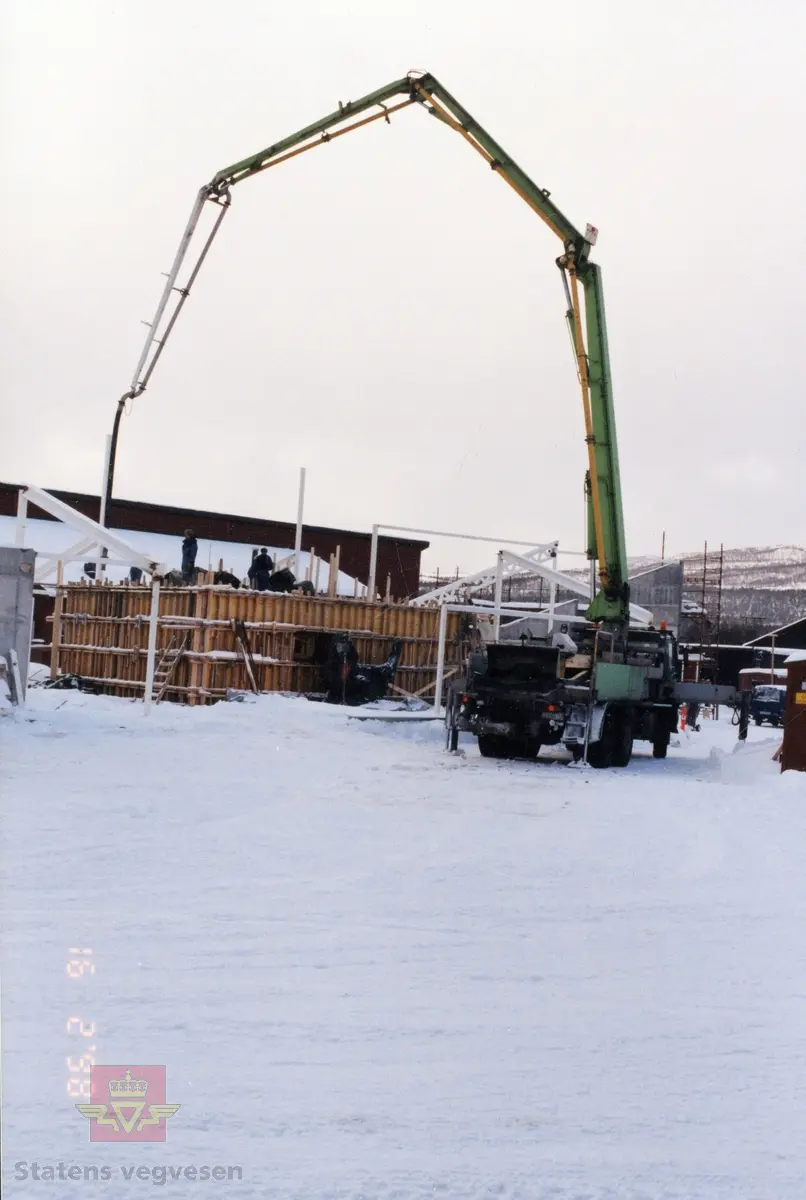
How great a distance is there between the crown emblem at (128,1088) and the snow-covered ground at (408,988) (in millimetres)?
152

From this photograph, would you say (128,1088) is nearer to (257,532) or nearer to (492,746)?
(492,746)

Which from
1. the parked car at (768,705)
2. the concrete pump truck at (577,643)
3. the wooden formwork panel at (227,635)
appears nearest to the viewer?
the concrete pump truck at (577,643)

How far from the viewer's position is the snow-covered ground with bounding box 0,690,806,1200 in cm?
493

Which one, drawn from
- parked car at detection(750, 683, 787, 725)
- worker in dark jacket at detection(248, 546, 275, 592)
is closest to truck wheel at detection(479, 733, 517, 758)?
worker in dark jacket at detection(248, 546, 275, 592)

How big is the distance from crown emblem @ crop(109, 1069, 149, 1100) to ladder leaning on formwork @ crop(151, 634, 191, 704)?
21.3m

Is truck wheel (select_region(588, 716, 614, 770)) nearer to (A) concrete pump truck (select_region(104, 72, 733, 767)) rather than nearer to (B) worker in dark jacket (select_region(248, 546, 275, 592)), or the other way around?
(A) concrete pump truck (select_region(104, 72, 733, 767))

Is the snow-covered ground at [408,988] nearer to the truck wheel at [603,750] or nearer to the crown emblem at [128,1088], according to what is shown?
the crown emblem at [128,1088]

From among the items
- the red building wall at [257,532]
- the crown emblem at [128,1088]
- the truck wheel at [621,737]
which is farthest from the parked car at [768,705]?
the crown emblem at [128,1088]

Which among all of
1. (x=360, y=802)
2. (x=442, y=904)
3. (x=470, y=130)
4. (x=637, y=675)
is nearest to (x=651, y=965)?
(x=442, y=904)

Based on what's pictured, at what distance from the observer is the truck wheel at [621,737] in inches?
835

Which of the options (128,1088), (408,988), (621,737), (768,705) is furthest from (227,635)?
(768,705)

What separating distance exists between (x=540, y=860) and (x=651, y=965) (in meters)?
3.58

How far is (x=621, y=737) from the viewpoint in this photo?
2125cm

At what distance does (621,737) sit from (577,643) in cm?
169
